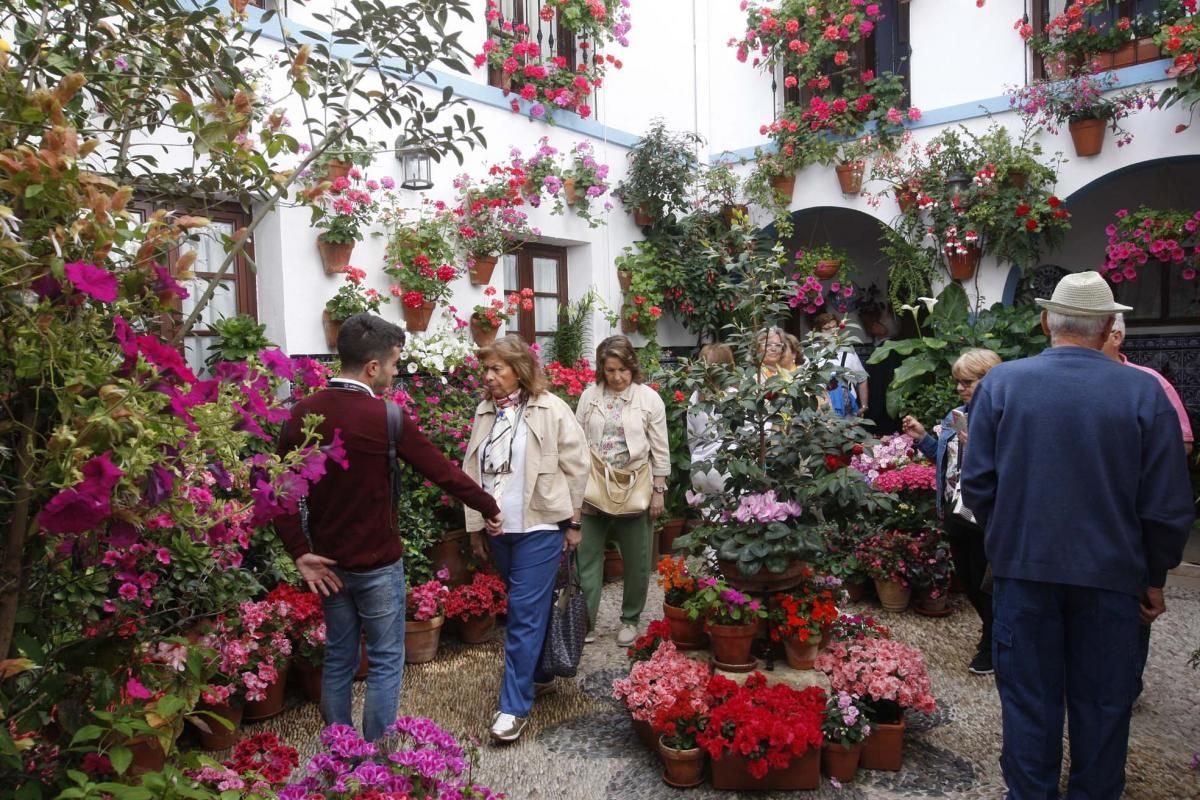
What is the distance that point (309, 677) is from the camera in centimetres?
442

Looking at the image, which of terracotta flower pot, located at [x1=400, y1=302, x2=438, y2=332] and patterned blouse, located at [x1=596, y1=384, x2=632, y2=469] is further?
terracotta flower pot, located at [x1=400, y1=302, x2=438, y2=332]

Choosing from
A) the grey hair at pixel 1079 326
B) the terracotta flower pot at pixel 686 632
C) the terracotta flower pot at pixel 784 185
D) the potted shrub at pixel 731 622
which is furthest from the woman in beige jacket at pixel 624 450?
the terracotta flower pot at pixel 784 185

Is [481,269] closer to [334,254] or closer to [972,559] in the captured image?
[334,254]

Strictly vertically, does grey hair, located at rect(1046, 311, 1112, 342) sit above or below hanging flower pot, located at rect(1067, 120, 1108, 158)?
below

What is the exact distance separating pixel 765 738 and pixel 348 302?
12.9 ft

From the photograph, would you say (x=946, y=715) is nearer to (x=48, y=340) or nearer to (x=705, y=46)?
(x=48, y=340)

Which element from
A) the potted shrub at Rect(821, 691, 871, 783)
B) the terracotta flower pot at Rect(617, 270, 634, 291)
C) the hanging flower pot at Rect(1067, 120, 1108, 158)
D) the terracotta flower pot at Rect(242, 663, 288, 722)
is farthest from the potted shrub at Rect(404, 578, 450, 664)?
the hanging flower pot at Rect(1067, 120, 1108, 158)

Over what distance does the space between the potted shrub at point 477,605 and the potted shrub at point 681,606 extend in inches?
43.5

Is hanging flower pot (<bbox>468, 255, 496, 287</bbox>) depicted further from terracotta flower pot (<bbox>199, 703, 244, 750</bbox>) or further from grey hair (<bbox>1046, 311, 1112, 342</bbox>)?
grey hair (<bbox>1046, 311, 1112, 342</bbox>)

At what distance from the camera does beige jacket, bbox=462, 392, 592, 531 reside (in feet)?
12.8

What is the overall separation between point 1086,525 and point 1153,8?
244 inches

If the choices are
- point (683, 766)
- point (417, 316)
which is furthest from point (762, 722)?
point (417, 316)

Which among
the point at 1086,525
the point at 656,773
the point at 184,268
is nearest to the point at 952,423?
the point at 1086,525

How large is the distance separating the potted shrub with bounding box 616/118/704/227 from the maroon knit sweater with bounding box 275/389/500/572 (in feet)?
18.1
